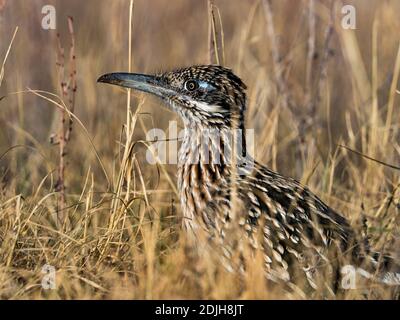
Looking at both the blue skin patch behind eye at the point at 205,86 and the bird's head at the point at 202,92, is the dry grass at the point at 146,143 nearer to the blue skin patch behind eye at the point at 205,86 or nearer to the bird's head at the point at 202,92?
the bird's head at the point at 202,92

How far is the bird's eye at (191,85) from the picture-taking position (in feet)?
22.7

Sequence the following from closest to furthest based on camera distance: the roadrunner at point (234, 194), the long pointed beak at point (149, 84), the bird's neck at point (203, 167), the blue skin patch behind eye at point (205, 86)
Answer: the roadrunner at point (234, 194)
the bird's neck at point (203, 167)
the blue skin patch behind eye at point (205, 86)
the long pointed beak at point (149, 84)

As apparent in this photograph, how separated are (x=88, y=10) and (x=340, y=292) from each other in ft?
29.0

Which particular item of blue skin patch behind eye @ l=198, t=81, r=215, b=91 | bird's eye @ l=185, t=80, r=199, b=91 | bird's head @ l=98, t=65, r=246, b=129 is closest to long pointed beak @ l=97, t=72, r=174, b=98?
bird's head @ l=98, t=65, r=246, b=129

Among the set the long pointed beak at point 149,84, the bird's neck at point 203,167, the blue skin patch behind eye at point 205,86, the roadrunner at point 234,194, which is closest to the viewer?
the roadrunner at point 234,194

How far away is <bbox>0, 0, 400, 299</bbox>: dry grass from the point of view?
20.3 ft

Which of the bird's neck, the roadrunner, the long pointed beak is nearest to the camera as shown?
the roadrunner

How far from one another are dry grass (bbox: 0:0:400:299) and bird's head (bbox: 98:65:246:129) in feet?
0.76

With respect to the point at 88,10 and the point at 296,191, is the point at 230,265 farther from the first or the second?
the point at 88,10

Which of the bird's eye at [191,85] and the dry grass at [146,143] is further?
the bird's eye at [191,85]

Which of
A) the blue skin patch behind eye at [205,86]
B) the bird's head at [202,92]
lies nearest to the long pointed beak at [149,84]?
the bird's head at [202,92]

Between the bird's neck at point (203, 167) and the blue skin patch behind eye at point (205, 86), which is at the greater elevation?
the blue skin patch behind eye at point (205, 86)

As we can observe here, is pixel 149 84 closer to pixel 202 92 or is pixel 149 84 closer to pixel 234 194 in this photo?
pixel 202 92

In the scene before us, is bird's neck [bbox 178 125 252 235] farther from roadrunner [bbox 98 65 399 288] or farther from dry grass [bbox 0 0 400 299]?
dry grass [bbox 0 0 400 299]
